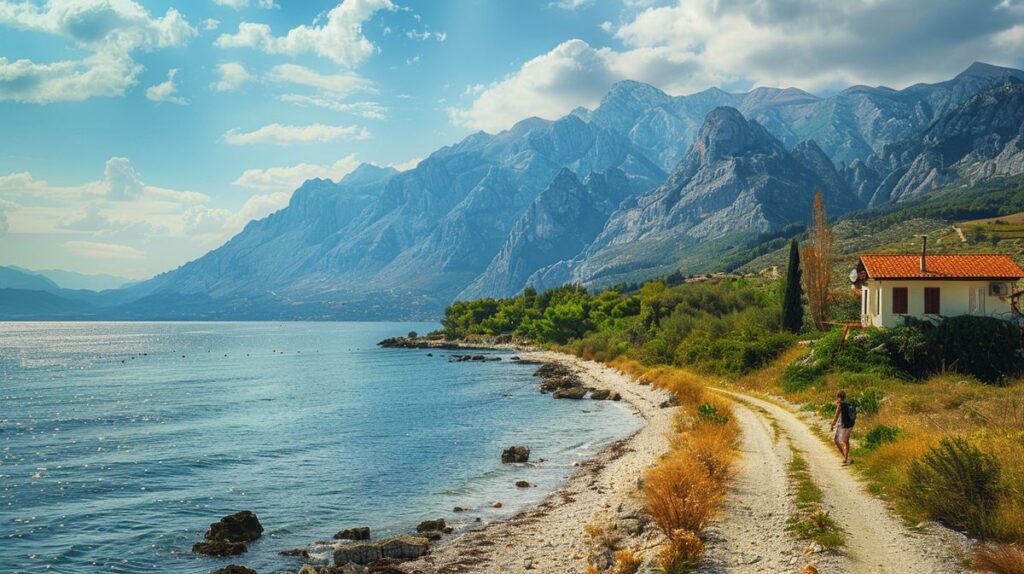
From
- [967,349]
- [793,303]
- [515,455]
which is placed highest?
[793,303]

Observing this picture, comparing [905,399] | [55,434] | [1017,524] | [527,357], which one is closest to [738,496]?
[1017,524]

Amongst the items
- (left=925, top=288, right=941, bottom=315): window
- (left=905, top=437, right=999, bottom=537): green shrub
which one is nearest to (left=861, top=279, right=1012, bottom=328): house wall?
(left=925, top=288, right=941, bottom=315): window

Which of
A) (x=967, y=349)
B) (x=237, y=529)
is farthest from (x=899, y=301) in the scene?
(x=237, y=529)

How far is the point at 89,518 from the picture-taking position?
2730 cm

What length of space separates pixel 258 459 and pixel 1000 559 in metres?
37.6

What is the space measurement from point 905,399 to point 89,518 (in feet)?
121

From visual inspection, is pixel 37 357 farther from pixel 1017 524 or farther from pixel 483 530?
pixel 1017 524

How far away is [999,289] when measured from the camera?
146 feet

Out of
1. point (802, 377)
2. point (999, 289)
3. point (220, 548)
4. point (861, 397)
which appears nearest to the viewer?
point (220, 548)

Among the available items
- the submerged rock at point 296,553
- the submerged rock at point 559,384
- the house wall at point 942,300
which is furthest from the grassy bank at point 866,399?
the submerged rock at point 296,553

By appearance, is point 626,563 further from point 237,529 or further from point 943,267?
point 943,267

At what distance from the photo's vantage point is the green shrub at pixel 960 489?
48.5 ft

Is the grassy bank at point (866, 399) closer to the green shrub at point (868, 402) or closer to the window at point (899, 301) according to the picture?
the green shrub at point (868, 402)

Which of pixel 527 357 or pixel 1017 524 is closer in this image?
pixel 1017 524
